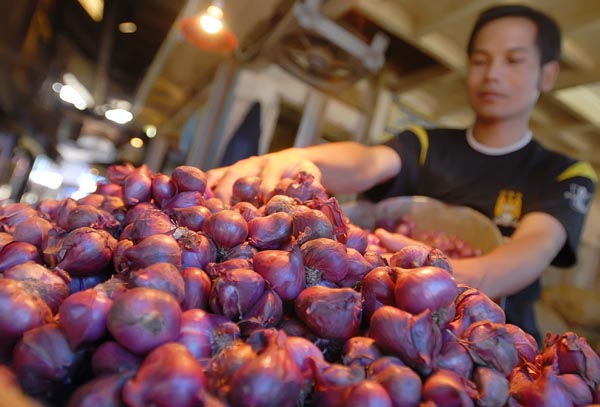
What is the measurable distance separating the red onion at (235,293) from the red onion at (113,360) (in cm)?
10

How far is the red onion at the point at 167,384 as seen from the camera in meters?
0.33

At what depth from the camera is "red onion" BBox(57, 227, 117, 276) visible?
50 centimetres

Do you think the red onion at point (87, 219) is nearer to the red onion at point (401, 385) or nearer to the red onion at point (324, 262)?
the red onion at point (324, 262)

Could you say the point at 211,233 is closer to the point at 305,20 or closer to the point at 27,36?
the point at 305,20

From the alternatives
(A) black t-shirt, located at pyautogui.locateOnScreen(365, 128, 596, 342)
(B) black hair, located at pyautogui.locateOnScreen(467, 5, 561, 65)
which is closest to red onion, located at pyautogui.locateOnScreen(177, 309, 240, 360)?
(A) black t-shirt, located at pyautogui.locateOnScreen(365, 128, 596, 342)

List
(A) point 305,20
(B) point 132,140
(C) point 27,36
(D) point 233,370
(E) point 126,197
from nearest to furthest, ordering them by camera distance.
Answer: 1. (D) point 233,370
2. (E) point 126,197
3. (A) point 305,20
4. (C) point 27,36
5. (B) point 132,140

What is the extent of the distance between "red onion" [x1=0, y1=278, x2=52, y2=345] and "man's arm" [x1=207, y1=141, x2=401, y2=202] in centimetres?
44

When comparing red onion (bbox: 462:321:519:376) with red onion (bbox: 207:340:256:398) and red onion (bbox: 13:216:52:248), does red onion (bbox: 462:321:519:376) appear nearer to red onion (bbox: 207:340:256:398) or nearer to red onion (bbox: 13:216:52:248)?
red onion (bbox: 207:340:256:398)

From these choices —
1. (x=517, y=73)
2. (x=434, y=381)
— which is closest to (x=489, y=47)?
(x=517, y=73)

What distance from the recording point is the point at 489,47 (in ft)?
4.52

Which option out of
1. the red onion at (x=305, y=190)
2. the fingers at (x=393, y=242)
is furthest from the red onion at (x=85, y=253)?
the fingers at (x=393, y=242)

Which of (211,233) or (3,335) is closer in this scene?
(3,335)

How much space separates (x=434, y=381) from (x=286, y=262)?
21 centimetres

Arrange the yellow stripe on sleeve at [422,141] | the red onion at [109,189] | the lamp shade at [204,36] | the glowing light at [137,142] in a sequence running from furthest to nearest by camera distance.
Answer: the glowing light at [137,142], the lamp shade at [204,36], the yellow stripe on sleeve at [422,141], the red onion at [109,189]
